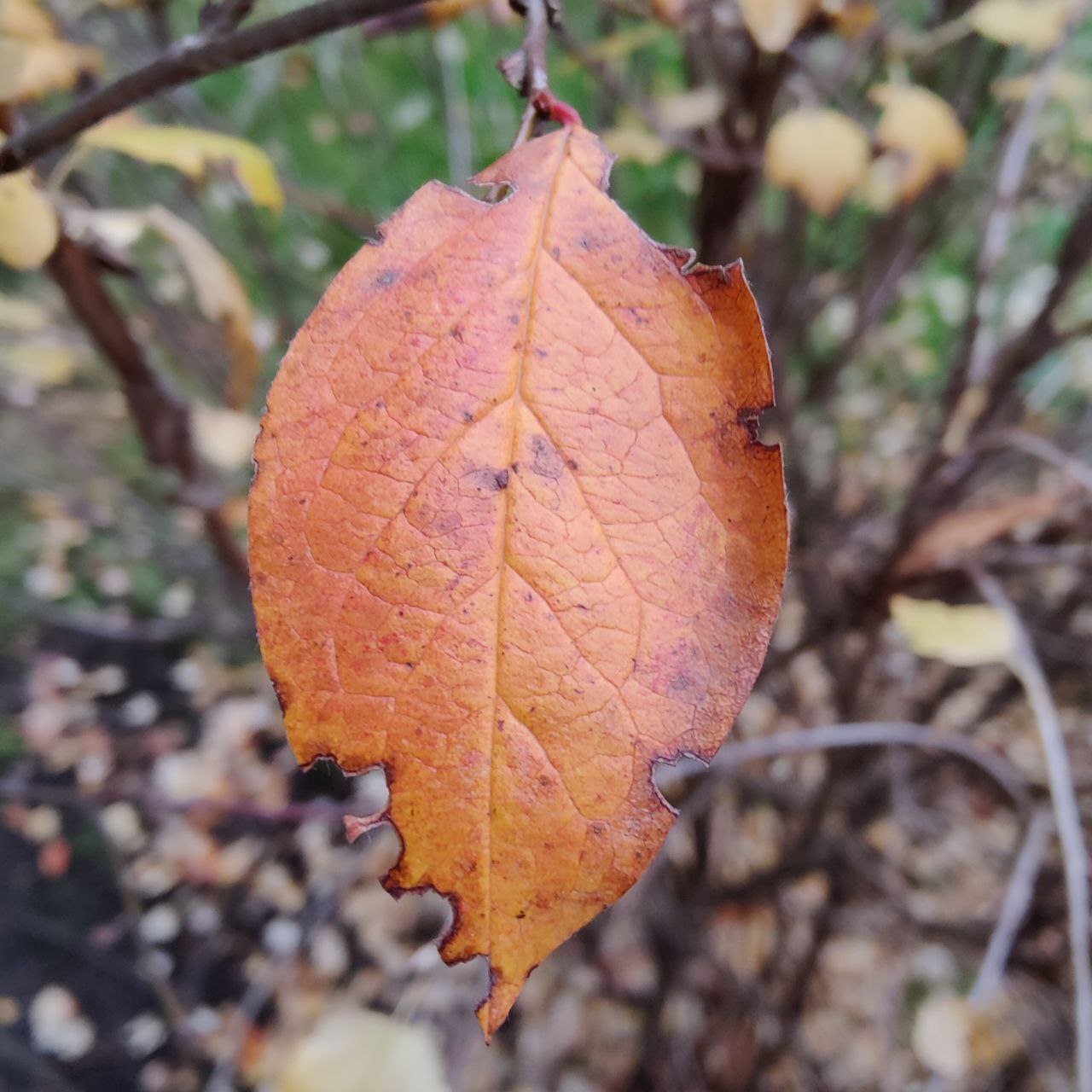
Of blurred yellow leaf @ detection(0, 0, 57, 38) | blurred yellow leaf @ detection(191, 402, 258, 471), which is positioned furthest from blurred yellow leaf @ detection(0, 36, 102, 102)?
blurred yellow leaf @ detection(191, 402, 258, 471)

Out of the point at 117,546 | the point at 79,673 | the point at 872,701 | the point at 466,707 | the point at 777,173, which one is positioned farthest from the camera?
the point at 117,546

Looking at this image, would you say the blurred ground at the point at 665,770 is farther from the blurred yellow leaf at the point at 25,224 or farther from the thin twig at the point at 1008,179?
the blurred yellow leaf at the point at 25,224

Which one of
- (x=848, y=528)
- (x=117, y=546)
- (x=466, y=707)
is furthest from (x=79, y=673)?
(x=466, y=707)

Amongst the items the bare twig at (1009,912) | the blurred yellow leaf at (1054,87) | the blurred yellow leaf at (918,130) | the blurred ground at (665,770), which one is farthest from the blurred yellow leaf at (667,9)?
the bare twig at (1009,912)

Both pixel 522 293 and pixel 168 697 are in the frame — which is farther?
pixel 168 697

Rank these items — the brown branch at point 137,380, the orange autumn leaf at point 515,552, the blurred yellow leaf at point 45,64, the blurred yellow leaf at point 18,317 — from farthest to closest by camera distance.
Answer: the blurred yellow leaf at point 18,317 → the brown branch at point 137,380 → the blurred yellow leaf at point 45,64 → the orange autumn leaf at point 515,552

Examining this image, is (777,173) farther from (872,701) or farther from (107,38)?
(107,38)

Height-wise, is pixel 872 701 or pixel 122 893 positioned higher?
pixel 872 701

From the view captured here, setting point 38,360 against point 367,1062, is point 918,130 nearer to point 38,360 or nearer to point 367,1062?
point 367,1062
